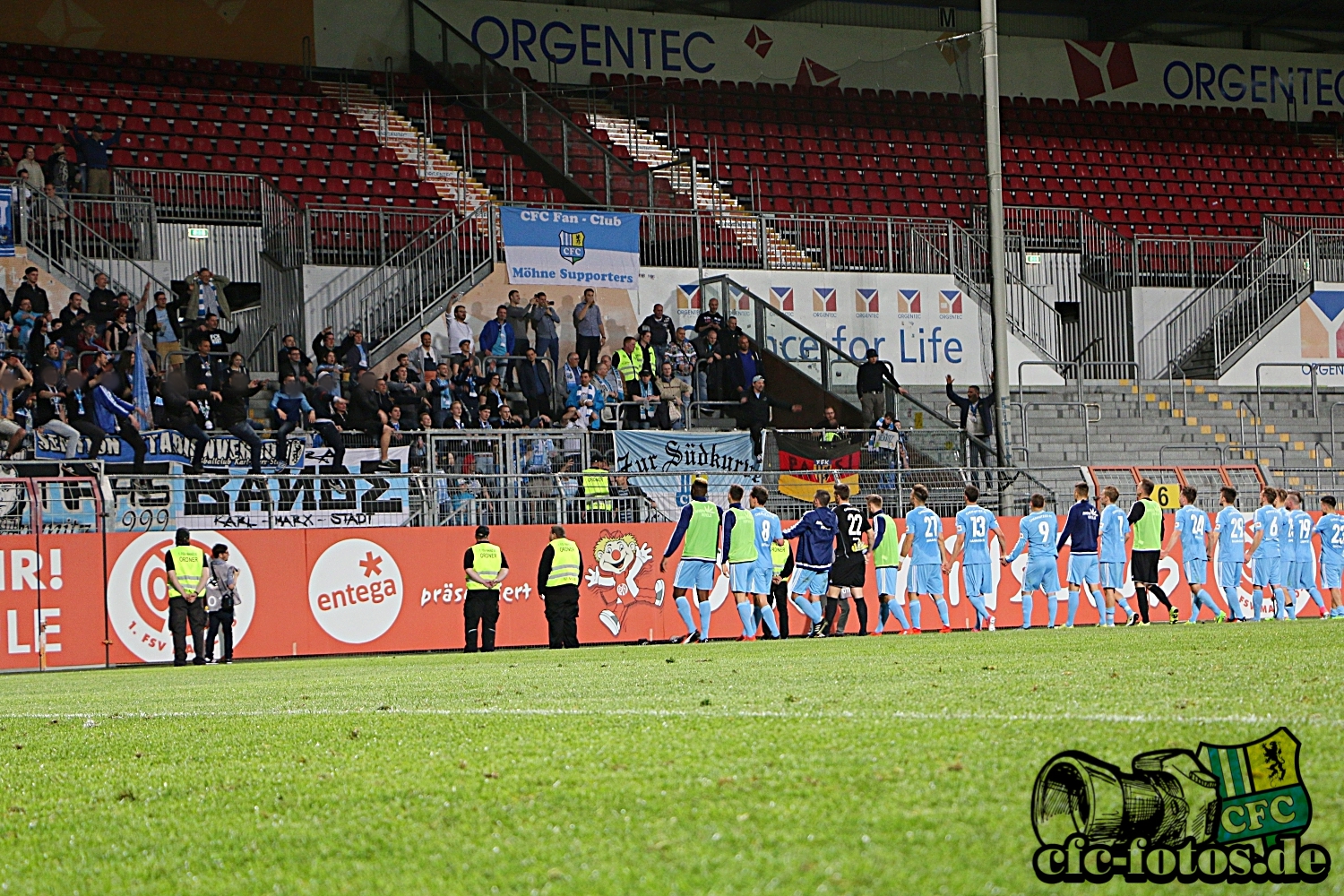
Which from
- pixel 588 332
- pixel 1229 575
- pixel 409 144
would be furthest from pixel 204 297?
pixel 1229 575

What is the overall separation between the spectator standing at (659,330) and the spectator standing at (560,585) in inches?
299

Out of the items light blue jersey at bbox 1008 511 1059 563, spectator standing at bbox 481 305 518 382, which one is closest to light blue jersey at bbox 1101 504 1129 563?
light blue jersey at bbox 1008 511 1059 563

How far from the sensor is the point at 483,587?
18953mm

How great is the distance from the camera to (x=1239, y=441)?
93.6ft

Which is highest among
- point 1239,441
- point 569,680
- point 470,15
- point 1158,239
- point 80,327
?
point 470,15

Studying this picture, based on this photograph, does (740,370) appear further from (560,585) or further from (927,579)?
(560,585)

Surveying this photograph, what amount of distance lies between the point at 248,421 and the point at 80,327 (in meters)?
2.68

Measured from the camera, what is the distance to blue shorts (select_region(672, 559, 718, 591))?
1902cm

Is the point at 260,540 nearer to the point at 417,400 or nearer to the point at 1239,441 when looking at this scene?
the point at 417,400

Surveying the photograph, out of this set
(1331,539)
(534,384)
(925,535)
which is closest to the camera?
(925,535)

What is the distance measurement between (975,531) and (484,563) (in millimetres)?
6633

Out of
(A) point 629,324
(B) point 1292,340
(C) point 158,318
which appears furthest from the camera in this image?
(B) point 1292,340

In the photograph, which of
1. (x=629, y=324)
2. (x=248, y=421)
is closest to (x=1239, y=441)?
(x=629, y=324)

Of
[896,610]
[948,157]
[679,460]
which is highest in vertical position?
[948,157]
